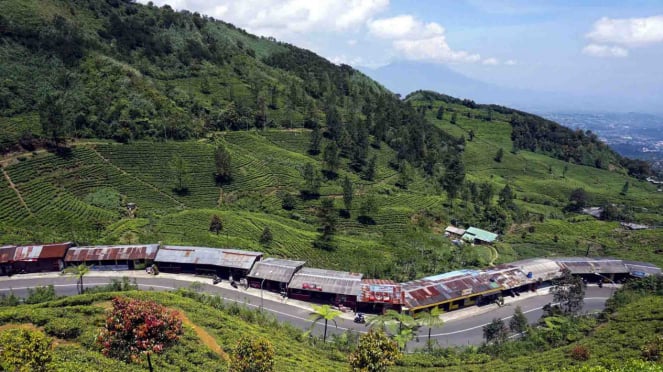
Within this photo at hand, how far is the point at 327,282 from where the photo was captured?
4941 cm

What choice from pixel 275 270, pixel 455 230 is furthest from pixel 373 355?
pixel 455 230

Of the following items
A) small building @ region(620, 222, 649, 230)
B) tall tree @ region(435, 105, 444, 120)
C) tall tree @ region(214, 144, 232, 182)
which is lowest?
small building @ region(620, 222, 649, 230)

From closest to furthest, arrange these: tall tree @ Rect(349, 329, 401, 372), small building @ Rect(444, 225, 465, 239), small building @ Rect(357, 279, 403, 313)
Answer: tall tree @ Rect(349, 329, 401, 372), small building @ Rect(357, 279, 403, 313), small building @ Rect(444, 225, 465, 239)

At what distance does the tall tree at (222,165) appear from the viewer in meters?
71.8

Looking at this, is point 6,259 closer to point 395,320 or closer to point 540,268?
point 395,320

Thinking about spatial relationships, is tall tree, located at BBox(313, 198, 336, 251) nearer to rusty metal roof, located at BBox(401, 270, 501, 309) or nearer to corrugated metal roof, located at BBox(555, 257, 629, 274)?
rusty metal roof, located at BBox(401, 270, 501, 309)

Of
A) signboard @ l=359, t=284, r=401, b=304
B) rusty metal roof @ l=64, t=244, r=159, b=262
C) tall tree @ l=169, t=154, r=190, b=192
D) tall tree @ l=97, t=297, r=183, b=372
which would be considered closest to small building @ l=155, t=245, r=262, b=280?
rusty metal roof @ l=64, t=244, r=159, b=262

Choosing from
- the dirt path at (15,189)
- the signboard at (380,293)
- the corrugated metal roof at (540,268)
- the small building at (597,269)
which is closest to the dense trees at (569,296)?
the corrugated metal roof at (540,268)

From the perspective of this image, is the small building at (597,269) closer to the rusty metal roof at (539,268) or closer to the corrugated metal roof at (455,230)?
the rusty metal roof at (539,268)

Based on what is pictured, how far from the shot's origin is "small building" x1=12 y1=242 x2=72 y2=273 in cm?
4851

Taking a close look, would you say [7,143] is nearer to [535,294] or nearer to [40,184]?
[40,184]

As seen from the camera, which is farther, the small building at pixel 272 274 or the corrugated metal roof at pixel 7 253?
the small building at pixel 272 274

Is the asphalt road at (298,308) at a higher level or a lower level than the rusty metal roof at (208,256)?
lower

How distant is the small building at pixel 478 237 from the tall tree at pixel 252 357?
182ft
